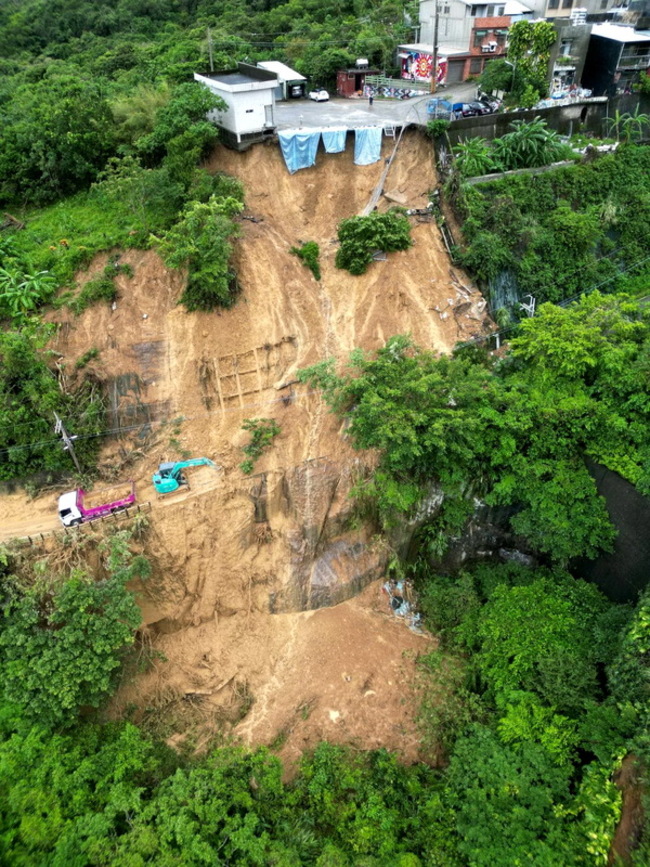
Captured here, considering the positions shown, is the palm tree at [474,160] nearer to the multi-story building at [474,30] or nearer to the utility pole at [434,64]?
the utility pole at [434,64]

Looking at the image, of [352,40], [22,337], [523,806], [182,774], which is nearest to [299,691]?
[182,774]

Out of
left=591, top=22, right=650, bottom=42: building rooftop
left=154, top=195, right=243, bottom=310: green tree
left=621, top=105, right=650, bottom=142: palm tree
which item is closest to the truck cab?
left=154, top=195, right=243, bottom=310: green tree

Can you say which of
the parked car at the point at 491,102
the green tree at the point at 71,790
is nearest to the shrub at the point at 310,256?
the parked car at the point at 491,102

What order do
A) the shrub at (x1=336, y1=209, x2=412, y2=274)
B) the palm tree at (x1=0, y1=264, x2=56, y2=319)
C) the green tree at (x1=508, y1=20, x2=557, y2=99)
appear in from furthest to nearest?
the green tree at (x1=508, y1=20, x2=557, y2=99) → the shrub at (x1=336, y1=209, x2=412, y2=274) → the palm tree at (x1=0, y1=264, x2=56, y2=319)

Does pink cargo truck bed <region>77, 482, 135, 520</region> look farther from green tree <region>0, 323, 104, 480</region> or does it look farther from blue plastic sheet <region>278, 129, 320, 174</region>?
blue plastic sheet <region>278, 129, 320, 174</region>

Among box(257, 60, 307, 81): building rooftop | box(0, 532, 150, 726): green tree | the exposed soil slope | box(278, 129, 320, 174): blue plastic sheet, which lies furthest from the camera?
box(257, 60, 307, 81): building rooftop

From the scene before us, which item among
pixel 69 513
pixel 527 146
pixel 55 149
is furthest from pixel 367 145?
pixel 69 513

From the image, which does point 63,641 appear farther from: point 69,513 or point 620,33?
point 620,33

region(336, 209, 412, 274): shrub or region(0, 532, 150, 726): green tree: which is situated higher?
region(336, 209, 412, 274): shrub
